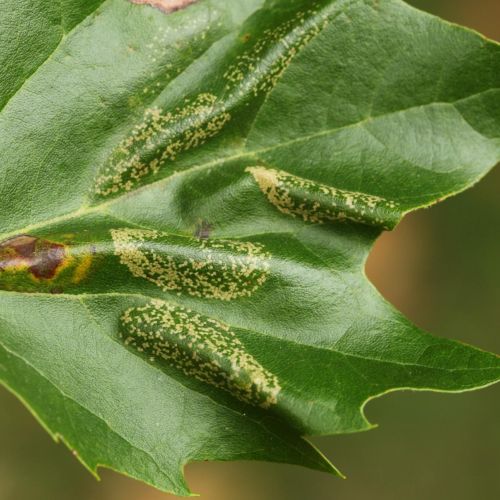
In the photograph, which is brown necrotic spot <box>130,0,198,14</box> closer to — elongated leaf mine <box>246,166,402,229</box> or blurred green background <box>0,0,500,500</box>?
elongated leaf mine <box>246,166,402,229</box>

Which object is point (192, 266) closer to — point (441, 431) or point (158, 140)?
point (158, 140)

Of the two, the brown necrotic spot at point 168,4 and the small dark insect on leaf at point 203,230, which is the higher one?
the brown necrotic spot at point 168,4

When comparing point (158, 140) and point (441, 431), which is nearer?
point (158, 140)

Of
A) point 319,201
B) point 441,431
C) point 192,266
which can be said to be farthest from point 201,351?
point 441,431

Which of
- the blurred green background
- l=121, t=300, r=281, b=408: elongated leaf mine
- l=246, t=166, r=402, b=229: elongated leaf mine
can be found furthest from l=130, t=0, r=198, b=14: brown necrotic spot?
the blurred green background

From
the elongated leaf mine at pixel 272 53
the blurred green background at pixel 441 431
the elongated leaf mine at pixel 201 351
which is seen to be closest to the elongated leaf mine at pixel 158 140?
the elongated leaf mine at pixel 272 53

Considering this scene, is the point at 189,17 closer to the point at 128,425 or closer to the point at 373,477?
the point at 128,425

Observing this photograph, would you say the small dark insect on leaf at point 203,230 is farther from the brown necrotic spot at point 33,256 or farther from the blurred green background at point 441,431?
the blurred green background at point 441,431
